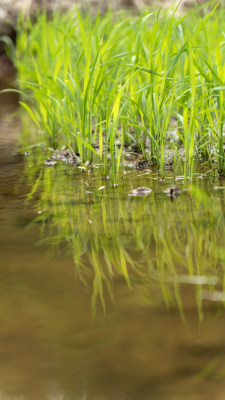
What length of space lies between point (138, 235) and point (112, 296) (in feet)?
1.05

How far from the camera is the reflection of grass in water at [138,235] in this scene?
0.97 m

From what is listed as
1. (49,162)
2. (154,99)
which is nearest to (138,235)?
(154,99)

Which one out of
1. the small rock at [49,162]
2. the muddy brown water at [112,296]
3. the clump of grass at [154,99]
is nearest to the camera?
the muddy brown water at [112,296]

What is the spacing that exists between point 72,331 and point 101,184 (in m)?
0.94

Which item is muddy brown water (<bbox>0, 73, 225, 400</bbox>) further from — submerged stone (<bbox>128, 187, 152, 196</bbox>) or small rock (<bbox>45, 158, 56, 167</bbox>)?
small rock (<bbox>45, 158, 56, 167</bbox>)

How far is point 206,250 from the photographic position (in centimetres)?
110

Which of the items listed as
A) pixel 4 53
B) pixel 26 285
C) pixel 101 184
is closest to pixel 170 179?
pixel 101 184

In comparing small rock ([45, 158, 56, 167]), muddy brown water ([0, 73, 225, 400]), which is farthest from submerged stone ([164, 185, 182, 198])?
small rock ([45, 158, 56, 167])

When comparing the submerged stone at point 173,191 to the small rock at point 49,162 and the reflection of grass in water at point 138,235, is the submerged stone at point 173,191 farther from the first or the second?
the small rock at point 49,162

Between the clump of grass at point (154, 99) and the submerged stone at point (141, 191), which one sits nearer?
the submerged stone at point (141, 191)

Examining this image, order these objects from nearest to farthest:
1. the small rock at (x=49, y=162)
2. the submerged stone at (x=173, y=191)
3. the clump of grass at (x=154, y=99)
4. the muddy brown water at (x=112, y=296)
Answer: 1. the muddy brown water at (x=112, y=296)
2. the submerged stone at (x=173, y=191)
3. the clump of grass at (x=154, y=99)
4. the small rock at (x=49, y=162)

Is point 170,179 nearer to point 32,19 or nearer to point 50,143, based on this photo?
point 50,143

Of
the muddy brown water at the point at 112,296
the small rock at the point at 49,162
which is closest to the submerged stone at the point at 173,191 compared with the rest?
the muddy brown water at the point at 112,296

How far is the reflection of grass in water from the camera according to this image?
97 centimetres
